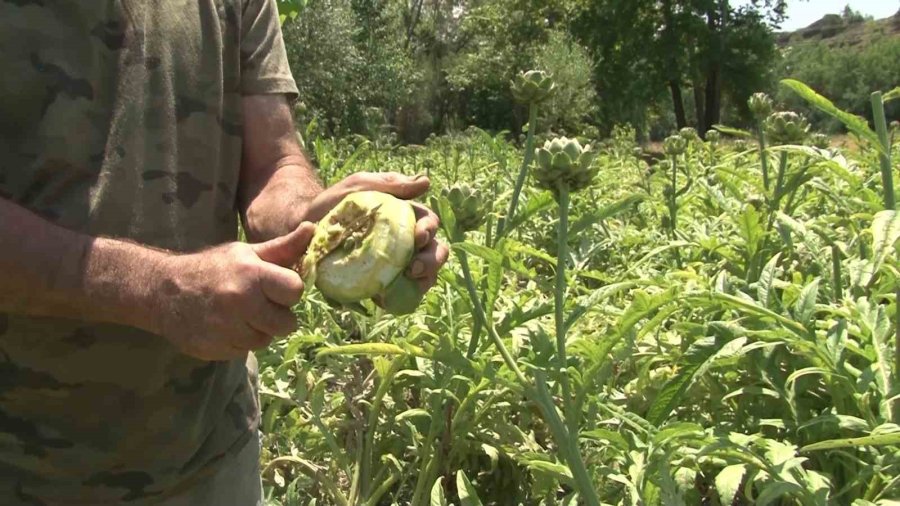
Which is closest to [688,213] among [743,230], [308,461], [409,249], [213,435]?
[743,230]

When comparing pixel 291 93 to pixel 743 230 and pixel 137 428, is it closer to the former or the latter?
pixel 137 428

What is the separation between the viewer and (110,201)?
118 centimetres

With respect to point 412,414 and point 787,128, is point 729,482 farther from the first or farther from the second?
point 787,128

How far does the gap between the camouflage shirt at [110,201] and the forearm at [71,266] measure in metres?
0.18

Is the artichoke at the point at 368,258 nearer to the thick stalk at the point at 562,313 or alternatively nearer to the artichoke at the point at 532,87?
the thick stalk at the point at 562,313

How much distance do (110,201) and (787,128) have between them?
147cm

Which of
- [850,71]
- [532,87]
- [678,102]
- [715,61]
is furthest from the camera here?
[850,71]

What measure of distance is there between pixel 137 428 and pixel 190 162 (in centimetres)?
37

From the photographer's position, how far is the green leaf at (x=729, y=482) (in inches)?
42.5

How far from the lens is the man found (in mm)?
1148

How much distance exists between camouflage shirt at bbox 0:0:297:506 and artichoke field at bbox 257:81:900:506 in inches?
10.6

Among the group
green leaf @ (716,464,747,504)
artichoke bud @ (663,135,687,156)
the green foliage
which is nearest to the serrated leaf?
green leaf @ (716,464,747,504)

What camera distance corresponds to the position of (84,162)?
3.85ft

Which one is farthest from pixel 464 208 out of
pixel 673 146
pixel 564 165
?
pixel 673 146
